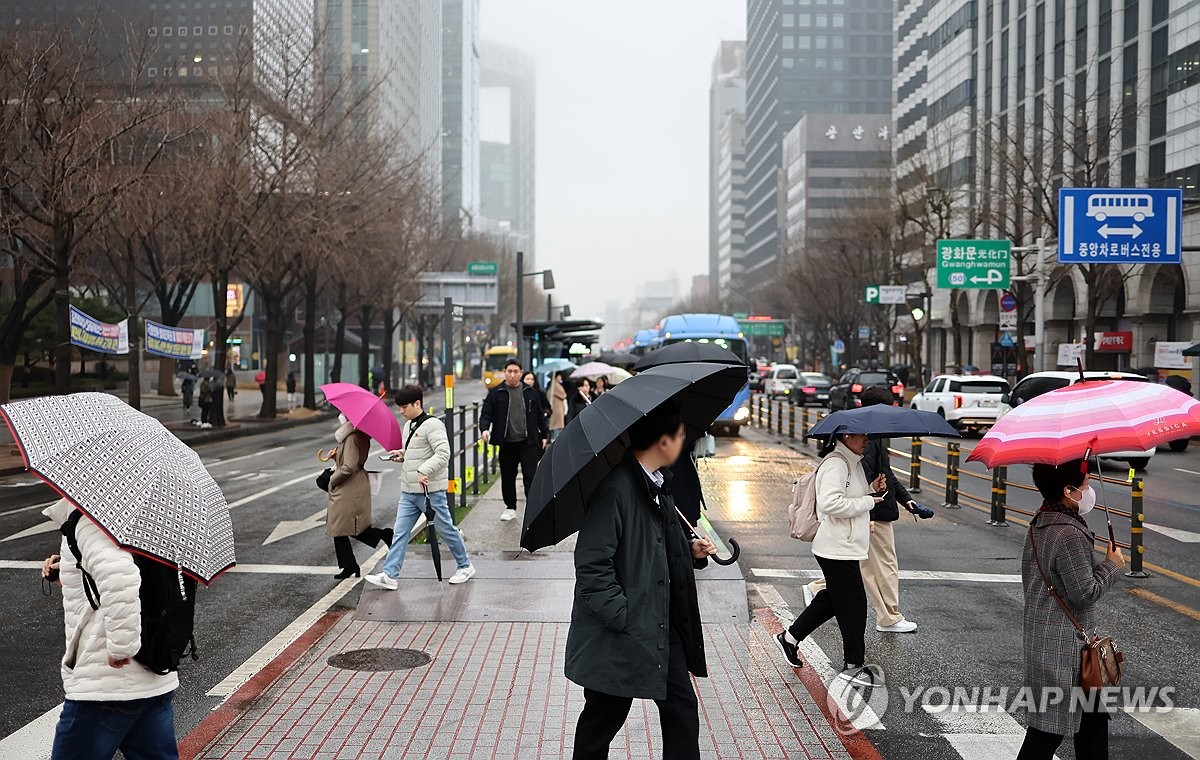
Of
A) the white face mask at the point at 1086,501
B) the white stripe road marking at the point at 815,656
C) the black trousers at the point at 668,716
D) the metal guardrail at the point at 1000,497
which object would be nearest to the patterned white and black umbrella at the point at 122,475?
the black trousers at the point at 668,716

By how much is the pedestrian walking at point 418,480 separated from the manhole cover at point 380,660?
1.94 m

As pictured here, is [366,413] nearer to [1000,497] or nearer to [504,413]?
[504,413]

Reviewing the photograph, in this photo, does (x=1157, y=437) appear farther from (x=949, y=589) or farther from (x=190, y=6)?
(x=190, y=6)

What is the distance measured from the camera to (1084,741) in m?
4.92

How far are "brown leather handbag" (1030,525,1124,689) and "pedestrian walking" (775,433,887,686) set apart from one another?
90.0 inches

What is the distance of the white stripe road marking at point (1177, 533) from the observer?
13719mm

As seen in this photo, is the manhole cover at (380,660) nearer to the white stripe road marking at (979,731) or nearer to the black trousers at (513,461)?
the white stripe road marking at (979,731)

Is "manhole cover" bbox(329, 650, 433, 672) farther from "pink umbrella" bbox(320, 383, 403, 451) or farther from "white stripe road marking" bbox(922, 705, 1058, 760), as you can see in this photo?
"white stripe road marking" bbox(922, 705, 1058, 760)

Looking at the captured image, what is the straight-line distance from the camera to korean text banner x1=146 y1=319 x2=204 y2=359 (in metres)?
33.9

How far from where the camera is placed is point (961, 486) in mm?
19906

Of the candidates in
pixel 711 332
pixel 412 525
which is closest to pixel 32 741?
pixel 412 525

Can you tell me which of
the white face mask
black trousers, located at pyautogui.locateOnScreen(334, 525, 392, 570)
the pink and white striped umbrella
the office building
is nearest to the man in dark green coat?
the pink and white striped umbrella

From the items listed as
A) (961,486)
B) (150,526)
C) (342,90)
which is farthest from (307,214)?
(150,526)

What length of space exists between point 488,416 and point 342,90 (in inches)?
1132
